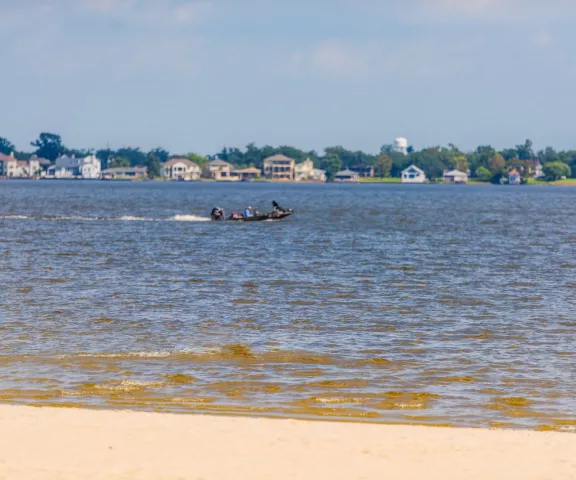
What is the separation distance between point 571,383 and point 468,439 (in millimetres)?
5427

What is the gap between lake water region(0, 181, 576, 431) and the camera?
17562mm

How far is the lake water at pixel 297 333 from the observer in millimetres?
17562

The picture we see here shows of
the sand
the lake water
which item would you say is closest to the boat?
the lake water

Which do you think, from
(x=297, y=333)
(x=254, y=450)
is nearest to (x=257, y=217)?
(x=297, y=333)

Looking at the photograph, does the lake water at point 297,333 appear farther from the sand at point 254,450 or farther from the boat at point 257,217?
the boat at point 257,217

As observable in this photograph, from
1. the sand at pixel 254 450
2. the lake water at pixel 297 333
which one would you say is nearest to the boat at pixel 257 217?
the lake water at pixel 297 333

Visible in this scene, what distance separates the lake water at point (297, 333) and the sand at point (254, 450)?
1.41m

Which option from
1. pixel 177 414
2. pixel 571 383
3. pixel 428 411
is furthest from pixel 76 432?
pixel 571 383

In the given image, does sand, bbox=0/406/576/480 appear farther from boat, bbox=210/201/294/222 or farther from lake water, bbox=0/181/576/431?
boat, bbox=210/201/294/222

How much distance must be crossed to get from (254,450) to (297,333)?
11.1m

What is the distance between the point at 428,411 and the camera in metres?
16.8

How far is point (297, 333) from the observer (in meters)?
24.6

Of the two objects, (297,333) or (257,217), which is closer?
(297,333)

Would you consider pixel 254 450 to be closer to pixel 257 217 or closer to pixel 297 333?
pixel 297 333
